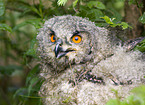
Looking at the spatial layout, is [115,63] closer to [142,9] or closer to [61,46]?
[61,46]

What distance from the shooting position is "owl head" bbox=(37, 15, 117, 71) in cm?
206

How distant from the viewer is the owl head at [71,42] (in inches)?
81.0

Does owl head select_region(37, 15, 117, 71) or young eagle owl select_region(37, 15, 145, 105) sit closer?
young eagle owl select_region(37, 15, 145, 105)

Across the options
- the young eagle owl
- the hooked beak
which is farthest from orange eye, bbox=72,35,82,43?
the hooked beak

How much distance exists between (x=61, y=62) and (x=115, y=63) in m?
0.63

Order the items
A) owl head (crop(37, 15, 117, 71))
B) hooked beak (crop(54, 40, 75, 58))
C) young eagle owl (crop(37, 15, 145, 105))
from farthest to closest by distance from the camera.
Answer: owl head (crop(37, 15, 117, 71)), hooked beak (crop(54, 40, 75, 58)), young eagle owl (crop(37, 15, 145, 105))

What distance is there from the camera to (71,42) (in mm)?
2078

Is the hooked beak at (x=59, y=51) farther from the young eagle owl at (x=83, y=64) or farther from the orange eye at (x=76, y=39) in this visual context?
the orange eye at (x=76, y=39)

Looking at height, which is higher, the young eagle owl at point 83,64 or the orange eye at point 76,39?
the orange eye at point 76,39

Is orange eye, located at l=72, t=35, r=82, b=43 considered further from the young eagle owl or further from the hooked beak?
the hooked beak

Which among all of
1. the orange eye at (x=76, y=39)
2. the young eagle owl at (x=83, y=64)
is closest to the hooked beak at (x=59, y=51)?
the young eagle owl at (x=83, y=64)

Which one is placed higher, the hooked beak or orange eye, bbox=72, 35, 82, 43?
orange eye, bbox=72, 35, 82, 43

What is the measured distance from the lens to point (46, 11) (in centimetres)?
285

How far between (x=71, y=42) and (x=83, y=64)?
308mm
